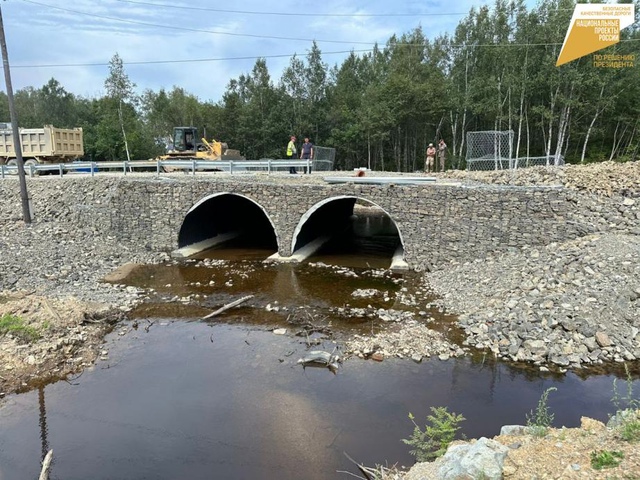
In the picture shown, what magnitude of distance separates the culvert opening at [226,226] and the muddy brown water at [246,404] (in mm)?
9201

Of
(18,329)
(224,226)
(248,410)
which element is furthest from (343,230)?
(248,410)

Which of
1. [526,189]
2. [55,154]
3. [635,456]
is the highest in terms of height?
[55,154]

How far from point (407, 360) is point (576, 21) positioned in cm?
2061

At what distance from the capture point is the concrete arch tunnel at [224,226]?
71.8 feet

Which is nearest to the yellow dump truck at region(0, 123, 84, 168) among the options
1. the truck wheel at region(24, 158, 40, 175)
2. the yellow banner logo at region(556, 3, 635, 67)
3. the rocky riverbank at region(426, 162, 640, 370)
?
the truck wheel at region(24, 158, 40, 175)

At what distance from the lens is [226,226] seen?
2609 centimetres

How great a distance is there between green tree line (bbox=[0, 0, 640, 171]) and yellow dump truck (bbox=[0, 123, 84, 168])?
1260cm

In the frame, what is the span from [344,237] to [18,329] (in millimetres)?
19412

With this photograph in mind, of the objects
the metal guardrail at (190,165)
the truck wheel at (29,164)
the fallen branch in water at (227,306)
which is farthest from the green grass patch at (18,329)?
the truck wheel at (29,164)

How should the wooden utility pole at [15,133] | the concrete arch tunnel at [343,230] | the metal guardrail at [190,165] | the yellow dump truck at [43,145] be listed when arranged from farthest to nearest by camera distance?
the yellow dump truck at [43,145] → the metal guardrail at [190,165] → the concrete arch tunnel at [343,230] → the wooden utility pole at [15,133]

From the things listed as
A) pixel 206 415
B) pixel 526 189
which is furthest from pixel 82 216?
pixel 526 189

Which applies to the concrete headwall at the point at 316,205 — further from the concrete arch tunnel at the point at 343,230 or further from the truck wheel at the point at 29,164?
the truck wheel at the point at 29,164

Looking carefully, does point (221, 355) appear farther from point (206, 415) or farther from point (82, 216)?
point (82, 216)

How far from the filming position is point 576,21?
21719mm
